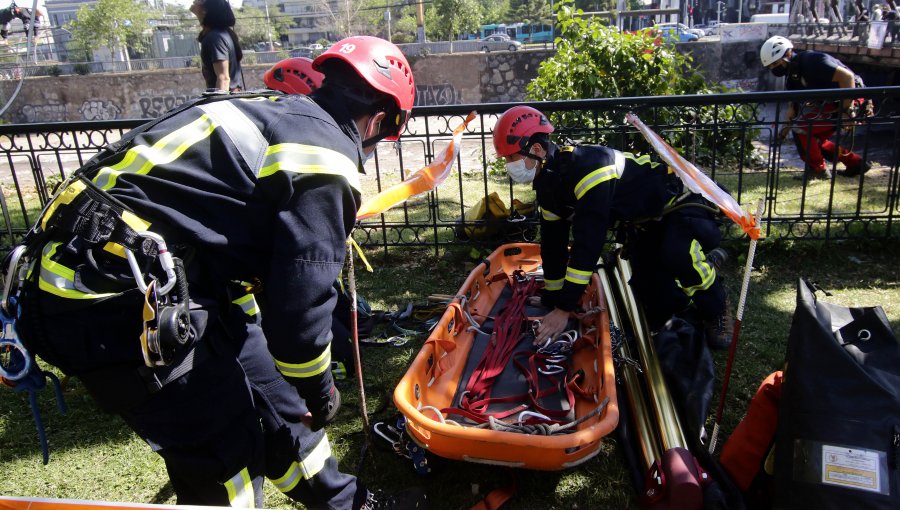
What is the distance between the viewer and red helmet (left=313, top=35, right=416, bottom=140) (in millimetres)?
2119

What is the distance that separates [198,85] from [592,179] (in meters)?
33.3

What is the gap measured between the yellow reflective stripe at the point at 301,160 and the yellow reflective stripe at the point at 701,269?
106 inches

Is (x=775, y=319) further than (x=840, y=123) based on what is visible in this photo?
No

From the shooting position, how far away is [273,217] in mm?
1905

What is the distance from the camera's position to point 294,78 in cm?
406

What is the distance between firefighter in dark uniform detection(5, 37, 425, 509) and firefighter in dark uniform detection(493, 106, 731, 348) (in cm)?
180

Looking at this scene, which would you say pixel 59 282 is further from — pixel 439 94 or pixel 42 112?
pixel 42 112

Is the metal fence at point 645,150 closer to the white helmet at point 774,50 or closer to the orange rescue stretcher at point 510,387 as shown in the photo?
the white helmet at point 774,50

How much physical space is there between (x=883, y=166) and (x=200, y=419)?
10400 mm

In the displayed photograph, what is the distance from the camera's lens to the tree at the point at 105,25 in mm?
47906

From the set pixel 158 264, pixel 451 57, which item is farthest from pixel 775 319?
pixel 451 57

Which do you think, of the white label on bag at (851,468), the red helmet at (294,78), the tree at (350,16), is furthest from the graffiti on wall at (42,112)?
the white label on bag at (851,468)

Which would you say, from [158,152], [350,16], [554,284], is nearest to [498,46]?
[350,16]

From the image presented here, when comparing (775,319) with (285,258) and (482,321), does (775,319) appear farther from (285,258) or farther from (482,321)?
(285,258)
